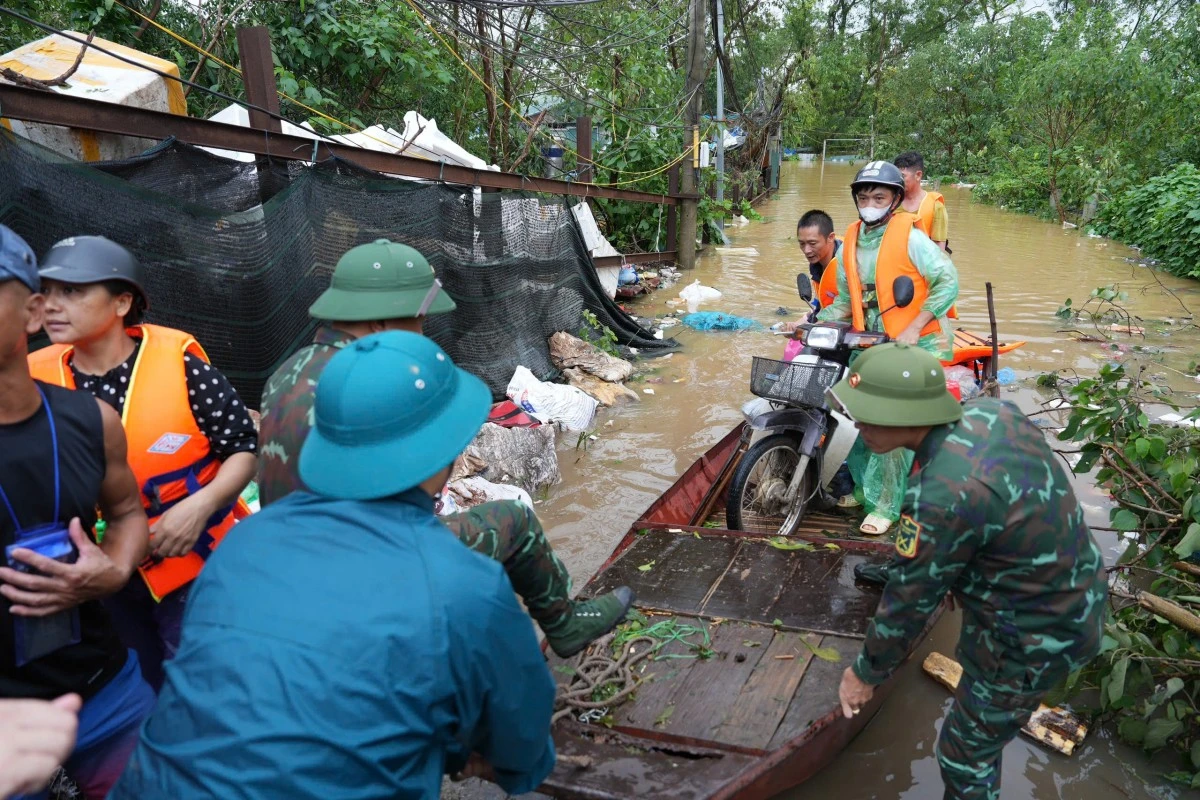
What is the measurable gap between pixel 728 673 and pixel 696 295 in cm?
815

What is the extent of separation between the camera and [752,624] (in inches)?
128

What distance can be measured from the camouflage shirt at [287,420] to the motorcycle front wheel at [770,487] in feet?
8.63

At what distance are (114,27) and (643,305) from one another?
687 centimetres

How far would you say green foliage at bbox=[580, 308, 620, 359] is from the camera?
8188mm

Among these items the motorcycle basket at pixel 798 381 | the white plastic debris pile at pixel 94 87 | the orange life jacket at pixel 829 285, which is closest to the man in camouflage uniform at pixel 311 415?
the motorcycle basket at pixel 798 381

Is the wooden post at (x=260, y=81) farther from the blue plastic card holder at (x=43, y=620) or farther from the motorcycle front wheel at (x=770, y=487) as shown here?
the blue plastic card holder at (x=43, y=620)

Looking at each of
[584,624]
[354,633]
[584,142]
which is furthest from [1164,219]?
[354,633]

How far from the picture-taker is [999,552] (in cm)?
208

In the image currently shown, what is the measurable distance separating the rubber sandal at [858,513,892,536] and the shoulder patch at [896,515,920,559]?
2390mm

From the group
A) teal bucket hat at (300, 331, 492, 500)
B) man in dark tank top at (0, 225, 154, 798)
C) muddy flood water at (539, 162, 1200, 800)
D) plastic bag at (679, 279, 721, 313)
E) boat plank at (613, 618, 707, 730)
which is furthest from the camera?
plastic bag at (679, 279, 721, 313)

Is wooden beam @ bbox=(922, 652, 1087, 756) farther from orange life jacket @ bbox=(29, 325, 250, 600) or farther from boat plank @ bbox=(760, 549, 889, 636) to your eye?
orange life jacket @ bbox=(29, 325, 250, 600)

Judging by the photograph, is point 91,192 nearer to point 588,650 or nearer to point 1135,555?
point 588,650

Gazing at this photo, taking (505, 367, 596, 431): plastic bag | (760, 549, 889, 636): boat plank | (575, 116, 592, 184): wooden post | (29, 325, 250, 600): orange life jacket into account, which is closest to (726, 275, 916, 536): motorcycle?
(760, 549, 889, 636): boat plank

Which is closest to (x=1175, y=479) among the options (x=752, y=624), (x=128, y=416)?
(x=752, y=624)
